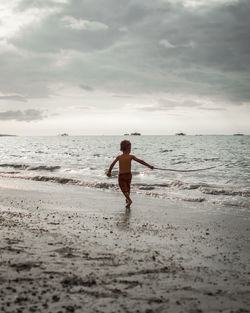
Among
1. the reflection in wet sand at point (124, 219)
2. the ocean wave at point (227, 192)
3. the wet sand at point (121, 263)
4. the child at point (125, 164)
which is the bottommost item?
the ocean wave at point (227, 192)

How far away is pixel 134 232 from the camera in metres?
6.75

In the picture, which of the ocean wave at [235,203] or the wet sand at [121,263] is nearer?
the wet sand at [121,263]

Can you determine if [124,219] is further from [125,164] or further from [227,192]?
[227,192]

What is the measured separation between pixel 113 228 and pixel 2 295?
3.84 metres

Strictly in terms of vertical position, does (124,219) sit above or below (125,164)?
below

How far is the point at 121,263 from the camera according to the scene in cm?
458

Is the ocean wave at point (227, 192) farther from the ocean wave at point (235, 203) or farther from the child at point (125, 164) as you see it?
the child at point (125, 164)

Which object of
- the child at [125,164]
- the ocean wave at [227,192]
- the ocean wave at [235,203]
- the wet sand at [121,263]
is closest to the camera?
the wet sand at [121,263]

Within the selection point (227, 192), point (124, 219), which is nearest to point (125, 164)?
point (124, 219)

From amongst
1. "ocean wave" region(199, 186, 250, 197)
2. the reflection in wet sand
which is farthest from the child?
"ocean wave" region(199, 186, 250, 197)

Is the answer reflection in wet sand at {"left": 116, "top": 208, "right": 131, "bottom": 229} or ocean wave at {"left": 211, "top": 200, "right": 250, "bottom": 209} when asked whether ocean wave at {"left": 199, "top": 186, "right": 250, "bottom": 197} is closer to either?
ocean wave at {"left": 211, "top": 200, "right": 250, "bottom": 209}

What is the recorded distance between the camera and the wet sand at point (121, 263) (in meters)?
3.39

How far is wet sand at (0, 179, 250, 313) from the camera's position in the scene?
11.1ft

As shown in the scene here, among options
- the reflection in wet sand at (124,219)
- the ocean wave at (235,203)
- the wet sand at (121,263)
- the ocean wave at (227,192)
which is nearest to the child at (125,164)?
the reflection in wet sand at (124,219)
